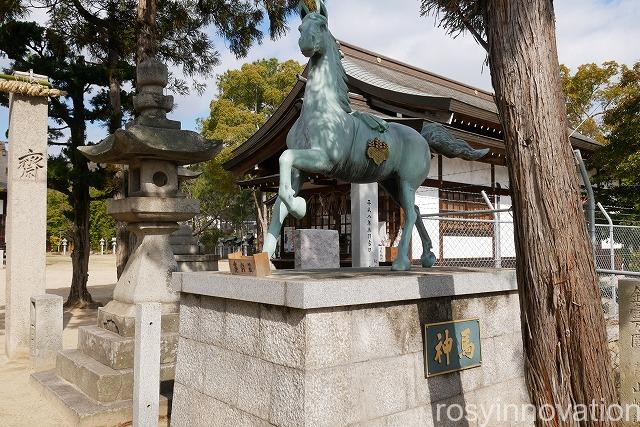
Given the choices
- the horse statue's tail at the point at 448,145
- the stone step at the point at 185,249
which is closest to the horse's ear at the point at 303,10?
the horse statue's tail at the point at 448,145

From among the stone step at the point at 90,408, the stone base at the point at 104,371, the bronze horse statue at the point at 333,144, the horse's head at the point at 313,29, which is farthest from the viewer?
the stone base at the point at 104,371

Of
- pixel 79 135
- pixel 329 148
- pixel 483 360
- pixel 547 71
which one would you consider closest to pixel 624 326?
pixel 483 360

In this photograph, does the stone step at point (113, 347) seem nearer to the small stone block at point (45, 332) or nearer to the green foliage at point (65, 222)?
the small stone block at point (45, 332)

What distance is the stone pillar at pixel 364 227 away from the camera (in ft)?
31.6

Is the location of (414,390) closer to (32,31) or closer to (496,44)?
(496,44)

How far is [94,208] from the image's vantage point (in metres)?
→ 36.8

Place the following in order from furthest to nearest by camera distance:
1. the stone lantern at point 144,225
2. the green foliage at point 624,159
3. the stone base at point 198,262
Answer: the green foliage at point 624,159 < the stone base at point 198,262 < the stone lantern at point 144,225

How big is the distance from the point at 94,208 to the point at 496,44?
38.8 metres

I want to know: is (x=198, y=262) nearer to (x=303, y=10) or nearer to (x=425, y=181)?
(x=425, y=181)

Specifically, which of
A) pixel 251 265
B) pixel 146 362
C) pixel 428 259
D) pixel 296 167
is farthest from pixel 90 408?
pixel 428 259

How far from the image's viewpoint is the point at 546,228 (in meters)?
2.39

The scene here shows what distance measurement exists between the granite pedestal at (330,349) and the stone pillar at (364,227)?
5.90 metres

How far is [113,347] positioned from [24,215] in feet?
10.5

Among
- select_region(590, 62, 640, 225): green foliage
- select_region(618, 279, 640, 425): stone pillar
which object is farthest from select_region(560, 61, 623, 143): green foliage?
select_region(618, 279, 640, 425): stone pillar
